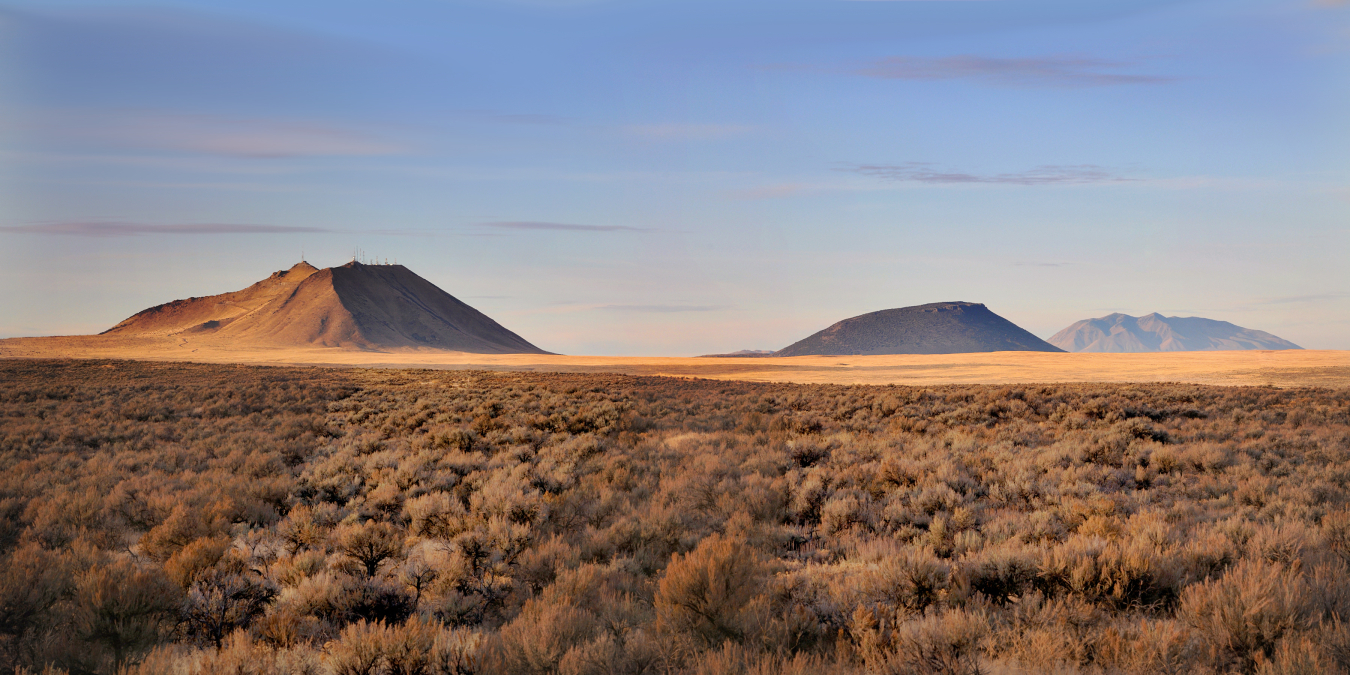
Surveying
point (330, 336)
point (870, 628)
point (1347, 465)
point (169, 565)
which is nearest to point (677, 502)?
point (870, 628)

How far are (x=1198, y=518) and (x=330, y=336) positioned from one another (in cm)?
18930

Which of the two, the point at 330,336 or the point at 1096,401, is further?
the point at 330,336

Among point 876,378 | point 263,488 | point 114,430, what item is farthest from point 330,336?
point 263,488

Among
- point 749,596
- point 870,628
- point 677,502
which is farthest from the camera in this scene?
point 677,502

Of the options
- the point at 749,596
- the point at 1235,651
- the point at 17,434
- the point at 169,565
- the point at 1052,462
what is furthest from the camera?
the point at 17,434

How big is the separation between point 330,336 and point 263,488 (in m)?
181

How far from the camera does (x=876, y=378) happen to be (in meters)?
50.8

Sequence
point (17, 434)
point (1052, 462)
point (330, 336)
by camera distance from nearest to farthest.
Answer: point (1052, 462) < point (17, 434) < point (330, 336)

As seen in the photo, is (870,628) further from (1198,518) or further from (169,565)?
(169,565)

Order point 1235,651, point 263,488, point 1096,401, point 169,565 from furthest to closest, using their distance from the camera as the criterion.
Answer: point 1096,401 → point 263,488 → point 169,565 → point 1235,651

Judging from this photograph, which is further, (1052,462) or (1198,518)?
(1052,462)

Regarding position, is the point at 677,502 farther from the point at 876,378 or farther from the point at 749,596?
the point at 876,378

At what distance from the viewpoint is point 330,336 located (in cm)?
17262

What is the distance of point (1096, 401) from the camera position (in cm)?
2100
